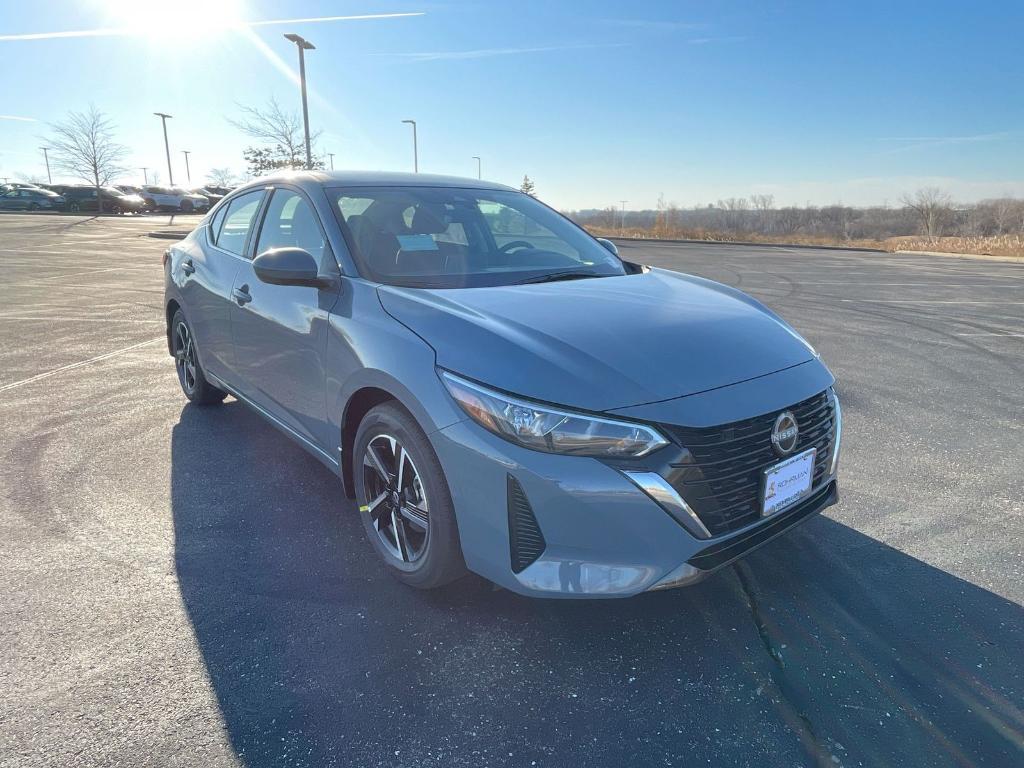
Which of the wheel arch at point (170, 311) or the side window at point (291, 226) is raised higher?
the side window at point (291, 226)

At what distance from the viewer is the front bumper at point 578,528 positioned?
206cm

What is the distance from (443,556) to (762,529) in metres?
1.15

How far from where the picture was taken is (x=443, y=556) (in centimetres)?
243

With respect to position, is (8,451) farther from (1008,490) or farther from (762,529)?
(1008,490)

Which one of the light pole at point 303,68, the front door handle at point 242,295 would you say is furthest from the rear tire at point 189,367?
the light pole at point 303,68

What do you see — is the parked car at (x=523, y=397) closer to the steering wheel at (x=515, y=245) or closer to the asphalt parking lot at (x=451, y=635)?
the steering wheel at (x=515, y=245)

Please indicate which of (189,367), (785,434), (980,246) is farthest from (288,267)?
(980,246)

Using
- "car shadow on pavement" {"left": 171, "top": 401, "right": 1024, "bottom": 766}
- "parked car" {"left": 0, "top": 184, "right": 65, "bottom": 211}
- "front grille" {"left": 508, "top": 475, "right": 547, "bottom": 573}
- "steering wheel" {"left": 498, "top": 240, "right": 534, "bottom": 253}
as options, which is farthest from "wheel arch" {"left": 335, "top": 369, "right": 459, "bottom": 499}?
"parked car" {"left": 0, "top": 184, "right": 65, "bottom": 211}

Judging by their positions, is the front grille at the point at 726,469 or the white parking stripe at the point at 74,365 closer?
the front grille at the point at 726,469

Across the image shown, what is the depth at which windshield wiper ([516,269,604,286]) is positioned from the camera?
10.3 ft

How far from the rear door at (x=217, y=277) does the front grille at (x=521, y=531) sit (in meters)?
2.55

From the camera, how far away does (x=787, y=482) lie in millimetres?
2381

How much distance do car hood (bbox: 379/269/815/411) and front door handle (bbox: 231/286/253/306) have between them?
52.4 inches

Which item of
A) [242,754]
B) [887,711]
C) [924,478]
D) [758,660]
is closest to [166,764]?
[242,754]
